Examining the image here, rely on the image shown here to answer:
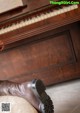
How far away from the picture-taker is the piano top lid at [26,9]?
6.11 ft

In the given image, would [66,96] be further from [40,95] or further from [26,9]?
[26,9]

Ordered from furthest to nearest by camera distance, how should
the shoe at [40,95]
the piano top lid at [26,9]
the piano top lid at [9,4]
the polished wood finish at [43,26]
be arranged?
the piano top lid at [9,4] → the piano top lid at [26,9] → the polished wood finish at [43,26] → the shoe at [40,95]

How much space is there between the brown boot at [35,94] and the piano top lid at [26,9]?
86cm

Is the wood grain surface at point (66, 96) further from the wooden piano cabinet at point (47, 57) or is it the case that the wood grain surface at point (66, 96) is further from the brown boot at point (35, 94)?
the brown boot at point (35, 94)

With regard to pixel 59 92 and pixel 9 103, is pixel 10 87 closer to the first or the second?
pixel 9 103

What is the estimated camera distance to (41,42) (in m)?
2.08

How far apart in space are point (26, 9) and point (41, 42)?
15.6 inches

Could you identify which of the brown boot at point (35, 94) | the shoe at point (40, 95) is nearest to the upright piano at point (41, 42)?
the brown boot at point (35, 94)

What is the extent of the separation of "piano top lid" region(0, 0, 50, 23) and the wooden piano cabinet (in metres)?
0.29

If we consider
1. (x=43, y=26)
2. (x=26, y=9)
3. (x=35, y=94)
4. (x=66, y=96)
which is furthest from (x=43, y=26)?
(x=66, y=96)

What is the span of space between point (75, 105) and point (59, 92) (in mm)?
338

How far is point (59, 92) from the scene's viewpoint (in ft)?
7.13

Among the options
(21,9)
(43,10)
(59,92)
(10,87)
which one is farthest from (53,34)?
(10,87)

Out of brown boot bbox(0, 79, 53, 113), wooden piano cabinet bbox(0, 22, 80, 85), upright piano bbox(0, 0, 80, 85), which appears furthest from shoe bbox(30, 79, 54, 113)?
wooden piano cabinet bbox(0, 22, 80, 85)
